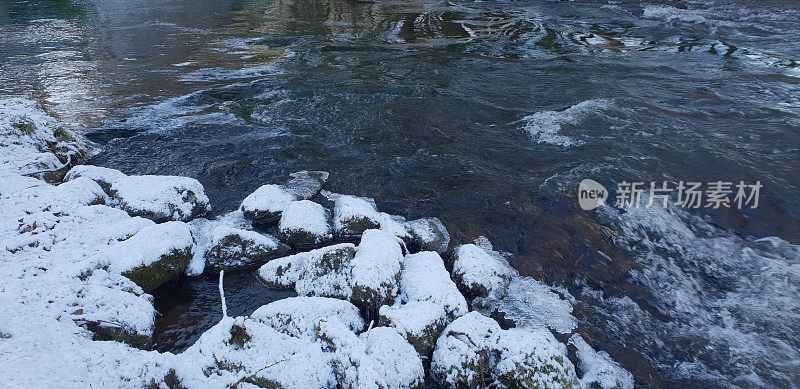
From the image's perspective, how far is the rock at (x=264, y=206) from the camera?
5.66 metres

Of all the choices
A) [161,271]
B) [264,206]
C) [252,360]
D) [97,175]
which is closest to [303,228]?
[264,206]

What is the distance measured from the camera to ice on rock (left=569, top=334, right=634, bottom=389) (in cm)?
368

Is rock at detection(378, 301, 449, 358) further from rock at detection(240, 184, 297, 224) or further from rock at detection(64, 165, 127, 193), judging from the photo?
rock at detection(64, 165, 127, 193)

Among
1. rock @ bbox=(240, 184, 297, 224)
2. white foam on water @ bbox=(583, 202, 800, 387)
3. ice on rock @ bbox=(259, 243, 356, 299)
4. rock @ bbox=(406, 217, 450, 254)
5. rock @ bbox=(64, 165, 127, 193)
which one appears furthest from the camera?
rock @ bbox=(64, 165, 127, 193)

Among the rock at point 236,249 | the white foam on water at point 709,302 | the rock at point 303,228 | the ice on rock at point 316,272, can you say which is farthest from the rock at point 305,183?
the white foam on water at point 709,302

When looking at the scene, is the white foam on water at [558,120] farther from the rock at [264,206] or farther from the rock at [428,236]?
the rock at [264,206]

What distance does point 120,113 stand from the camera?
8.99 metres

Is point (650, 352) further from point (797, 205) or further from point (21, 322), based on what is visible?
point (21, 322)

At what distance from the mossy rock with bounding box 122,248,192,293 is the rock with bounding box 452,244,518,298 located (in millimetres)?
2602

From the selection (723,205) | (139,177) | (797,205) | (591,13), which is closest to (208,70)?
(139,177)

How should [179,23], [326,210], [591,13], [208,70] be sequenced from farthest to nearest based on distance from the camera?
[591,13], [179,23], [208,70], [326,210]

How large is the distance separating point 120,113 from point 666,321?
9.15 m
